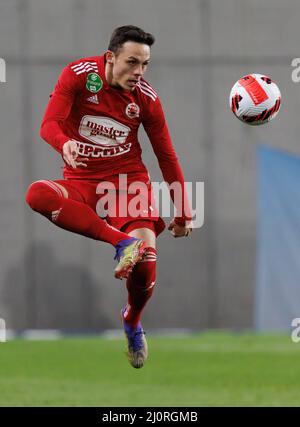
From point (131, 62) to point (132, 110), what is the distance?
49 cm

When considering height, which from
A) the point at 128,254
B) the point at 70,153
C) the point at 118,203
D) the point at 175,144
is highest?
the point at 175,144

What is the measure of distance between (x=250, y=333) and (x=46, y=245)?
3.48 meters

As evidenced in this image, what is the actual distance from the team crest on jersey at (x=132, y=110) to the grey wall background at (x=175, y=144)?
8.53m

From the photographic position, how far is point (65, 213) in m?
8.29

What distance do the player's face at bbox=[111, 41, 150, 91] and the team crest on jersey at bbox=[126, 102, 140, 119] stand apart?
0.29 metres

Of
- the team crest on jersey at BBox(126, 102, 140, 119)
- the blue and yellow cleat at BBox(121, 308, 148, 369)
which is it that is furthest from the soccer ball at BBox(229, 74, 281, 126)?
the blue and yellow cleat at BBox(121, 308, 148, 369)

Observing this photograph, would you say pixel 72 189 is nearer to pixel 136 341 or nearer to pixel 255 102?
pixel 136 341

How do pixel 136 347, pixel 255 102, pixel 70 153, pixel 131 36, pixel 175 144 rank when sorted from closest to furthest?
pixel 70 153 → pixel 131 36 → pixel 255 102 → pixel 136 347 → pixel 175 144

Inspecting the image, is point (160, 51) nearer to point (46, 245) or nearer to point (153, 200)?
point (46, 245)

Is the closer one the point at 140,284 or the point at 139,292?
the point at 140,284

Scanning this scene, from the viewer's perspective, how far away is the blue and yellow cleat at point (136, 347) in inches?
346

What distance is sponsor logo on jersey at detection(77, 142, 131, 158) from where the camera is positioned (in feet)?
28.1

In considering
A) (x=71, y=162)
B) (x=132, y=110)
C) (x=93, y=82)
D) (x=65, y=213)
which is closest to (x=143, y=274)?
(x=65, y=213)
